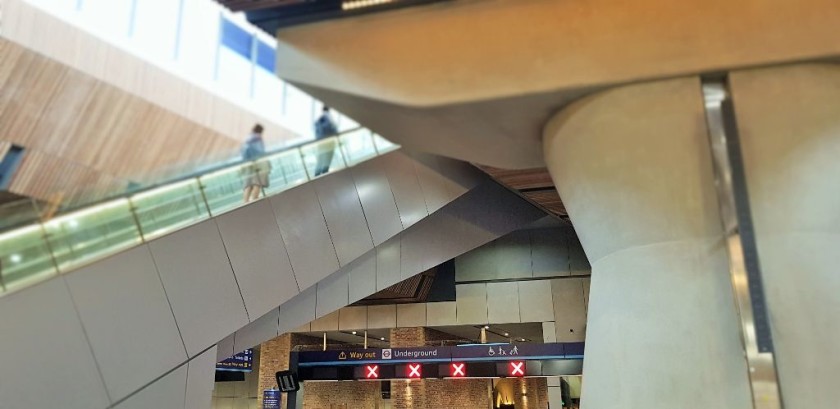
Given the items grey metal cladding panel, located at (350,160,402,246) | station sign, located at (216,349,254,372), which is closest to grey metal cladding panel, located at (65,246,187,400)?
grey metal cladding panel, located at (350,160,402,246)

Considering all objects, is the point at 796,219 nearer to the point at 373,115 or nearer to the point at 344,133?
the point at 373,115

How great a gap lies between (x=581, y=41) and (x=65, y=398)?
5992 millimetres

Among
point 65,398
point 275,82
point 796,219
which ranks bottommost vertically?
point 65,398

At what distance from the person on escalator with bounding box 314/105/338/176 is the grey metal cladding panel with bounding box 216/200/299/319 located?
174cm

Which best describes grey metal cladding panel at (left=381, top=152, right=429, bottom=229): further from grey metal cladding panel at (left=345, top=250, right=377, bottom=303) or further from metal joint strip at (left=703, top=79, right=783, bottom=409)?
metal joint strip at (left=703, top=79, right=783, bottom=409)

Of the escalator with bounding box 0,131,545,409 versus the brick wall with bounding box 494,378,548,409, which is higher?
the escalator with bounding box 0,131,545,409

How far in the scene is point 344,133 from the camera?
36.9 feet

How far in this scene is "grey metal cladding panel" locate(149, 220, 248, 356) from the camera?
23.9ft

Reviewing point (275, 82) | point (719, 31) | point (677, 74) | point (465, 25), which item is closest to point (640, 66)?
point (677, 74)

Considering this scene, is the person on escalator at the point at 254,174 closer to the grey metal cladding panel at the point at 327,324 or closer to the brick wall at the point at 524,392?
the grey metal cladding panel at the point at 327,324

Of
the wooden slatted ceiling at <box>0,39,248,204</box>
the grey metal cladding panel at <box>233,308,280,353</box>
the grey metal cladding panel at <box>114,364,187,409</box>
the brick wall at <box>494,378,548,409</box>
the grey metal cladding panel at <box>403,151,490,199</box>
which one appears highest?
the wooden slatted ceiling at <box>0,39,248,204</box>

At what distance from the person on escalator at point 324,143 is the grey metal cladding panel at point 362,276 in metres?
3.62

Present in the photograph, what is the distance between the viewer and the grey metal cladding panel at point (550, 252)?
2077 cm

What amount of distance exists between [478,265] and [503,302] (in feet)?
5.21
